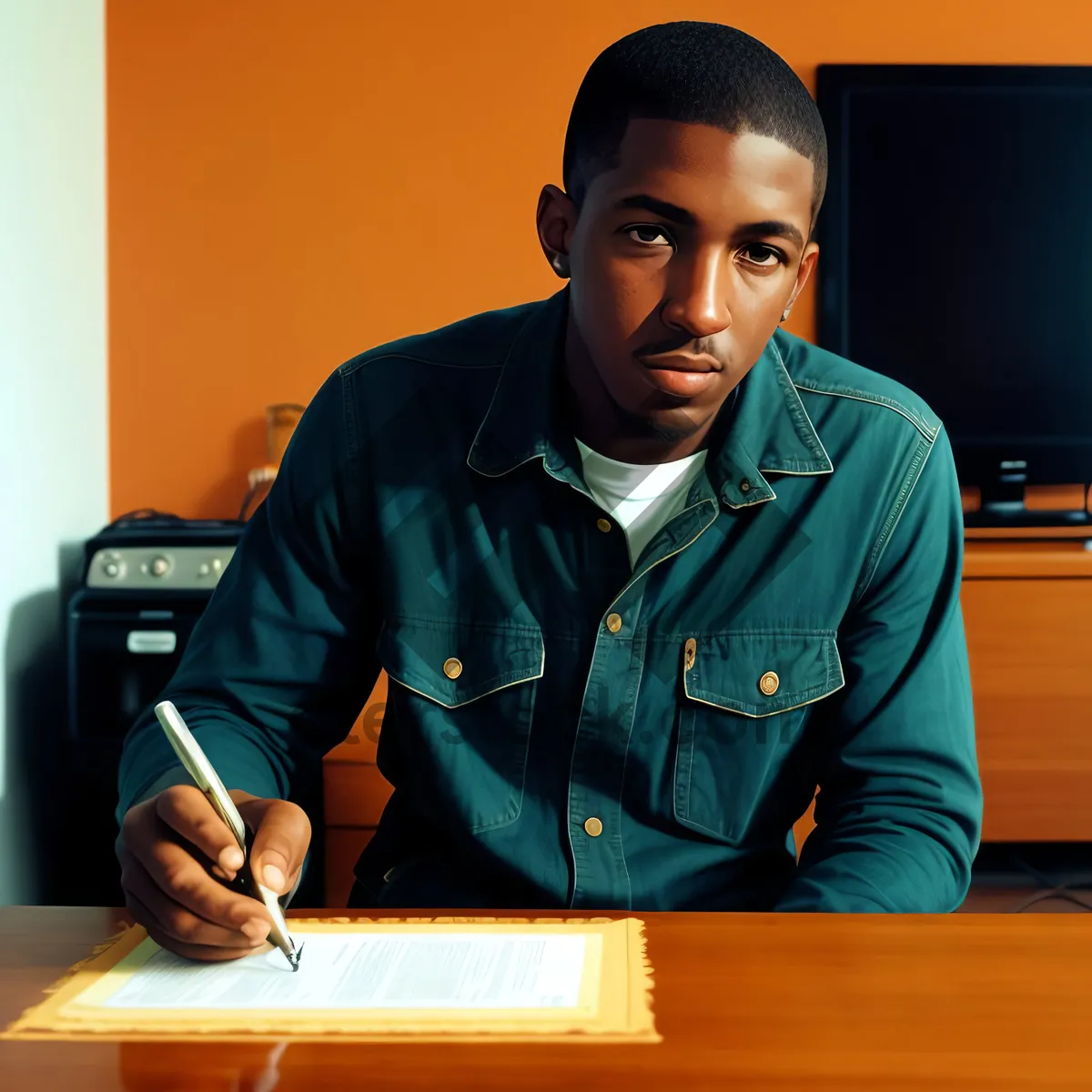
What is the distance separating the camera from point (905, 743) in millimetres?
922

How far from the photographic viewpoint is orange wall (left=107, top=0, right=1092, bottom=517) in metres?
2.69

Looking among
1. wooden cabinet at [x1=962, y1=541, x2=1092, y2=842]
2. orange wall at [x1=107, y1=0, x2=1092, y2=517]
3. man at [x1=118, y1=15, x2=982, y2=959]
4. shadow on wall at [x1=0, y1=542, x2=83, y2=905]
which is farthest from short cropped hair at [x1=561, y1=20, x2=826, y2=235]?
orange wall at [x1=107, y1=0, x2=1092, y2=517]

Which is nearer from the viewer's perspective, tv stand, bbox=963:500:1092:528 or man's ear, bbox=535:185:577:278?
man's ear, bbox=535:185:577:278

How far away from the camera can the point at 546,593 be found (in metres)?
1.00

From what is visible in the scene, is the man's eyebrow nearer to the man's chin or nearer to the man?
the man

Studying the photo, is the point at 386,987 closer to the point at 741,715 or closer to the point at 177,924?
the point at 177,924

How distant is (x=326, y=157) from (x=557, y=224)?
190 cm

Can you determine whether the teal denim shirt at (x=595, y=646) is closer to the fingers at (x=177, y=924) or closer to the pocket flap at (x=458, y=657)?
the pocket flap at (x=458, y=657)

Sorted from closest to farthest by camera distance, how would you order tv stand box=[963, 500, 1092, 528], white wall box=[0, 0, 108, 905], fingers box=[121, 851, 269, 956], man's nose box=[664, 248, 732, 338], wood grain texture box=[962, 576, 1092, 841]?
fingers box=[121, 851, 269, 956] < man's nose box=[664, 248, 732, 338] < white wall box=[0, 0, 108, 905] < wood grain texture box=[962, 576, 1092, 841] < tv stand box=[963, 500, 1092, 528]

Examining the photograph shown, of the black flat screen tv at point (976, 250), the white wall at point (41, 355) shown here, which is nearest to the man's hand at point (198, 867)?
the white wall at point (41, 355)

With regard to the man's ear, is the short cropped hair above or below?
above

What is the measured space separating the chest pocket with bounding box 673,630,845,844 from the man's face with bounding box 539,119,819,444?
20 centimetres

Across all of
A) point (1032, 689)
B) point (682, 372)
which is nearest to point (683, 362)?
point (682, 372)

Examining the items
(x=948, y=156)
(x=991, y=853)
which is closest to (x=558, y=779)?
(x=991, y=853)
